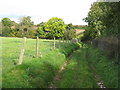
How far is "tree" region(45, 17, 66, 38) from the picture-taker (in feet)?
357

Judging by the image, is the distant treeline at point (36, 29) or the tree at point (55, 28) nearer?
the distant treeline at point (36, 29)

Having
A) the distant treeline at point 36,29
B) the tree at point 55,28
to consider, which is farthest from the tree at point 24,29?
the tree at point 55,28

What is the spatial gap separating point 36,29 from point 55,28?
1192 cm

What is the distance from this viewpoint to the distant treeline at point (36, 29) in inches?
3706

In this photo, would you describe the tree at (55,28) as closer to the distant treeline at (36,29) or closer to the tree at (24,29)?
the distant treeline at (36,29)

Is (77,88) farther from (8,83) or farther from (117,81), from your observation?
(8,83)

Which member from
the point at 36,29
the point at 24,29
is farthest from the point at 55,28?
the point at 24,29

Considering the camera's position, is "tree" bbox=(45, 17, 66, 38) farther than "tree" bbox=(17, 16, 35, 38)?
Yes

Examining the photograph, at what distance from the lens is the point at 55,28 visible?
111812 mm

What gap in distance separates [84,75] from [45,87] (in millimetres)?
3440

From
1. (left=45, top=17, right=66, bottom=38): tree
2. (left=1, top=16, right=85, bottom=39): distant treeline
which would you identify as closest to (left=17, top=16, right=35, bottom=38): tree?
(left=1, top=16, right=85, bottom=39): distant treeline

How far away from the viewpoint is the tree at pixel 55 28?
10889 centimetres

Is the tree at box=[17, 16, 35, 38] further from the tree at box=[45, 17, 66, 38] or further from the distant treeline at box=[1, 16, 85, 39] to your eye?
the tree at box=[45, 17, 66, 38]

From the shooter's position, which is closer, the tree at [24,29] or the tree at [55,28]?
the tree at [24,29]
